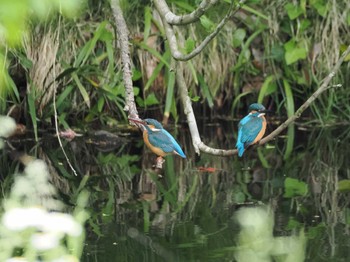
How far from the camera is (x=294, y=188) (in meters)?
5.11

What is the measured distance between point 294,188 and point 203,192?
20.6 inches

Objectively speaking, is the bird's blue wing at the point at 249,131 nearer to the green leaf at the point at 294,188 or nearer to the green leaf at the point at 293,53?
the green leaf at the point at 294,188

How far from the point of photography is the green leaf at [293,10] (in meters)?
6.96

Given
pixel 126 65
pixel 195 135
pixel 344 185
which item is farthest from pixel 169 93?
pixel 195 135

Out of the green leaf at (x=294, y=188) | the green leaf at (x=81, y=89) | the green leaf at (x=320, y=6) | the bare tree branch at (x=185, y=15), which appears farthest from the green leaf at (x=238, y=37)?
the bare tree branch at (x=185, y=15)

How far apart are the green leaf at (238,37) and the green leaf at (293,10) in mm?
366

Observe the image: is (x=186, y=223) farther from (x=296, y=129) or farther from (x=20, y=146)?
(x=296, y=129)

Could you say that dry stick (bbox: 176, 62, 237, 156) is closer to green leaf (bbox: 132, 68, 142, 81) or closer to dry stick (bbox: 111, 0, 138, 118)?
dry stick (bbox: 111, 0, 138, 118)

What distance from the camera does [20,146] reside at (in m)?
6.11

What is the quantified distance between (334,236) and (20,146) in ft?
8.99

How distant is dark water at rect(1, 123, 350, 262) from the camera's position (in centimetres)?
385

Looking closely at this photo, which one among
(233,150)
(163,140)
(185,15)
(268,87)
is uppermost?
(268,87)

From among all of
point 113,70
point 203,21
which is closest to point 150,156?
point 113,70

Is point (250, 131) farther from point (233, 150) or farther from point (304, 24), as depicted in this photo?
point (304, 24)
